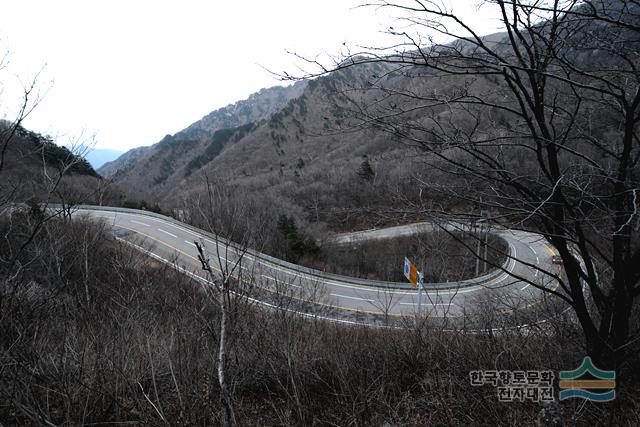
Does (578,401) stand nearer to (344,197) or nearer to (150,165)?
(344,197)

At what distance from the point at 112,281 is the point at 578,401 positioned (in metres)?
12.2

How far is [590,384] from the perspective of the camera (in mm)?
2658

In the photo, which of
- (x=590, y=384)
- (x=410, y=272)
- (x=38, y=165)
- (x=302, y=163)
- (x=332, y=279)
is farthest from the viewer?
Result: (x=302, y=163)

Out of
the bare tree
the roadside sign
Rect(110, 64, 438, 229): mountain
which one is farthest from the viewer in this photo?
the roadside sign

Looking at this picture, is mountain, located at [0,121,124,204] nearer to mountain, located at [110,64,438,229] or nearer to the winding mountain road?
mountain, located at [110,64,438,229]

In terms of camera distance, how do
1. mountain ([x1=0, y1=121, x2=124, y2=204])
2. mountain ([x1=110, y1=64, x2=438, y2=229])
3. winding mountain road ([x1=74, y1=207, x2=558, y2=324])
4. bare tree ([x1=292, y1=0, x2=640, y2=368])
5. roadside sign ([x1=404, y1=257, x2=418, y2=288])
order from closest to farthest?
bare tree ([x1=292, y1=0, x2=640, y2=368])
mountain ([x1=110, y1=64, x2=438, y2=229])
mountain ([x1=0, y1=121, x2=124, y2=204])
roadside sign ([x1=404, y1=257, x2=418, y2=288])
winding mountain road ([x1=74, y1=207, x2=558, y2=324])

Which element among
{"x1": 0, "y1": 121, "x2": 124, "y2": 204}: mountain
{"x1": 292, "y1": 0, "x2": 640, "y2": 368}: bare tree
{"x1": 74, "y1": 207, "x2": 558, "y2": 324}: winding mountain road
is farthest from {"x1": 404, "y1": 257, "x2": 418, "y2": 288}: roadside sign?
{"x1": 0, "y1": 121, "x2": 124, "y2": 204}: mountain

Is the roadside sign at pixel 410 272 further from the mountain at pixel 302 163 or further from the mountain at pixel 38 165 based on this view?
the mountain at pixel 38 165

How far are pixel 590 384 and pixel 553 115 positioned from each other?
2.37 m

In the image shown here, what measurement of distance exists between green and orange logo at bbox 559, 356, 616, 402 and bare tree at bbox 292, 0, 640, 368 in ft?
0.35

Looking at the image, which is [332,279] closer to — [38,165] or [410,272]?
[410,272]

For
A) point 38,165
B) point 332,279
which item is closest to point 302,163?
point 332,279

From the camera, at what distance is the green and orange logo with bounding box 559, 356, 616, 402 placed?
256cm

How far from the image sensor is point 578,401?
2.77 m
